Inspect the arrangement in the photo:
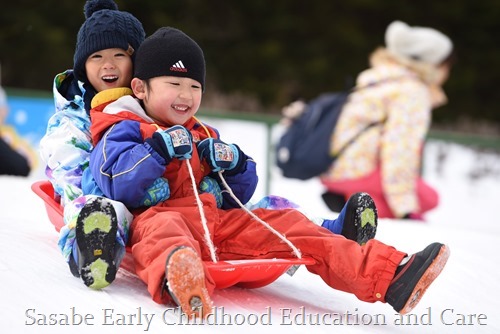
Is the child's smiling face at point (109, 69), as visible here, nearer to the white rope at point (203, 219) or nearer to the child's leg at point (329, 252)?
the white rope at point (203, 219)

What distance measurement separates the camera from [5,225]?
343cm

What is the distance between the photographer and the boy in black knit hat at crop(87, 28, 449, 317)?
8.05 ft

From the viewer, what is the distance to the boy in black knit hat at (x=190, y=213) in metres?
2.45

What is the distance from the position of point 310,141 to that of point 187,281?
350 centimetres

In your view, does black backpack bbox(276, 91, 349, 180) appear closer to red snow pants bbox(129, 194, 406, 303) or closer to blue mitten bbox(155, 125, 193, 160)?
red snow pants bbox(129, 194, 406, 303)

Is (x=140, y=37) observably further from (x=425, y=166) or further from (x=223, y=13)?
(x=223, y=13)

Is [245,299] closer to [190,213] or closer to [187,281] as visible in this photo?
[190,213]

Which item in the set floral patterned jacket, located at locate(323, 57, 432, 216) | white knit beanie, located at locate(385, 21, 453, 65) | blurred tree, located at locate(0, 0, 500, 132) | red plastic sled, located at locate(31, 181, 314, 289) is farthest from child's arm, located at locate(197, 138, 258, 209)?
blurred tree, located at locate(0, 0, 500, 132)

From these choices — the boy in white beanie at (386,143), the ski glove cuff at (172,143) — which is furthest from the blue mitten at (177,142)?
the boy in white beanie at (386,143)

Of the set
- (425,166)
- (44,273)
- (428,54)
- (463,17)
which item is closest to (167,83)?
(44,273)

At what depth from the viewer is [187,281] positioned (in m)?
2.30

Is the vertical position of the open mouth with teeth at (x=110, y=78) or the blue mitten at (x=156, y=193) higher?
the open mouth with teeth at (x=110, y=78)

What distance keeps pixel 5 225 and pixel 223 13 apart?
981cm

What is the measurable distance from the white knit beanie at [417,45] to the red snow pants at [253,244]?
10.7 ft
